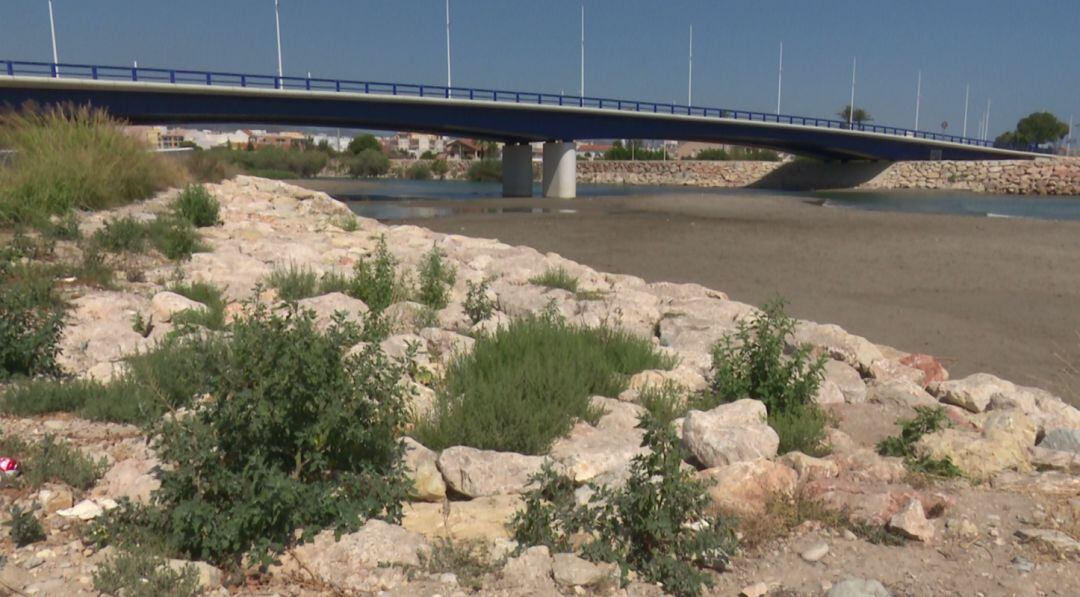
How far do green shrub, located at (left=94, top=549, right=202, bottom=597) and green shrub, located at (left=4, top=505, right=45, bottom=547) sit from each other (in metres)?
0.45

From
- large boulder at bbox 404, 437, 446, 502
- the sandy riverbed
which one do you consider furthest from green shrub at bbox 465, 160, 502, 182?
large boulder at bbox 404, 437, 446, 502

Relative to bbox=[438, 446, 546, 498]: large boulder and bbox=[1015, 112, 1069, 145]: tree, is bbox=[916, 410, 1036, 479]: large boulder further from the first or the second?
bbox=[1015, 112, 1069, 145]: tree

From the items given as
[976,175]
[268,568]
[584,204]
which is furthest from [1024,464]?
[976,175]

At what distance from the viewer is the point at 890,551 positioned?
365 cm

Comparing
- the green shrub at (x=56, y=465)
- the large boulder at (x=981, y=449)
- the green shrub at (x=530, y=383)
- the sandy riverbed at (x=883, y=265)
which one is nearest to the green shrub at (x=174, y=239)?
the green shrub at (x=530, y=383)

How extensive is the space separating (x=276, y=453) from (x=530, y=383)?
179 cm

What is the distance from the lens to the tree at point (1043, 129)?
360 ft

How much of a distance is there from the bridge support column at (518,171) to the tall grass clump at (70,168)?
1338 inches

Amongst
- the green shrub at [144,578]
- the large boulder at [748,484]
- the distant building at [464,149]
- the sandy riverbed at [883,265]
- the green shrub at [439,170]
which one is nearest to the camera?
the green shrub at [144,578]

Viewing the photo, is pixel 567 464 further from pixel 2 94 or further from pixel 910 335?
pixel 2 94

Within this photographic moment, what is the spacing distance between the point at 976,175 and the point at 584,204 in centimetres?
3938

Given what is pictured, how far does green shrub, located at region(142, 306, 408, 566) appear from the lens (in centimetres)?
337

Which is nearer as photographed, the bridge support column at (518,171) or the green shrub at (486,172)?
the bridge support column at (518,171)

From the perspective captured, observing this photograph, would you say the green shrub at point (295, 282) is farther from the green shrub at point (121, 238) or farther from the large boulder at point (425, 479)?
the large boulder at point (425, 479)
